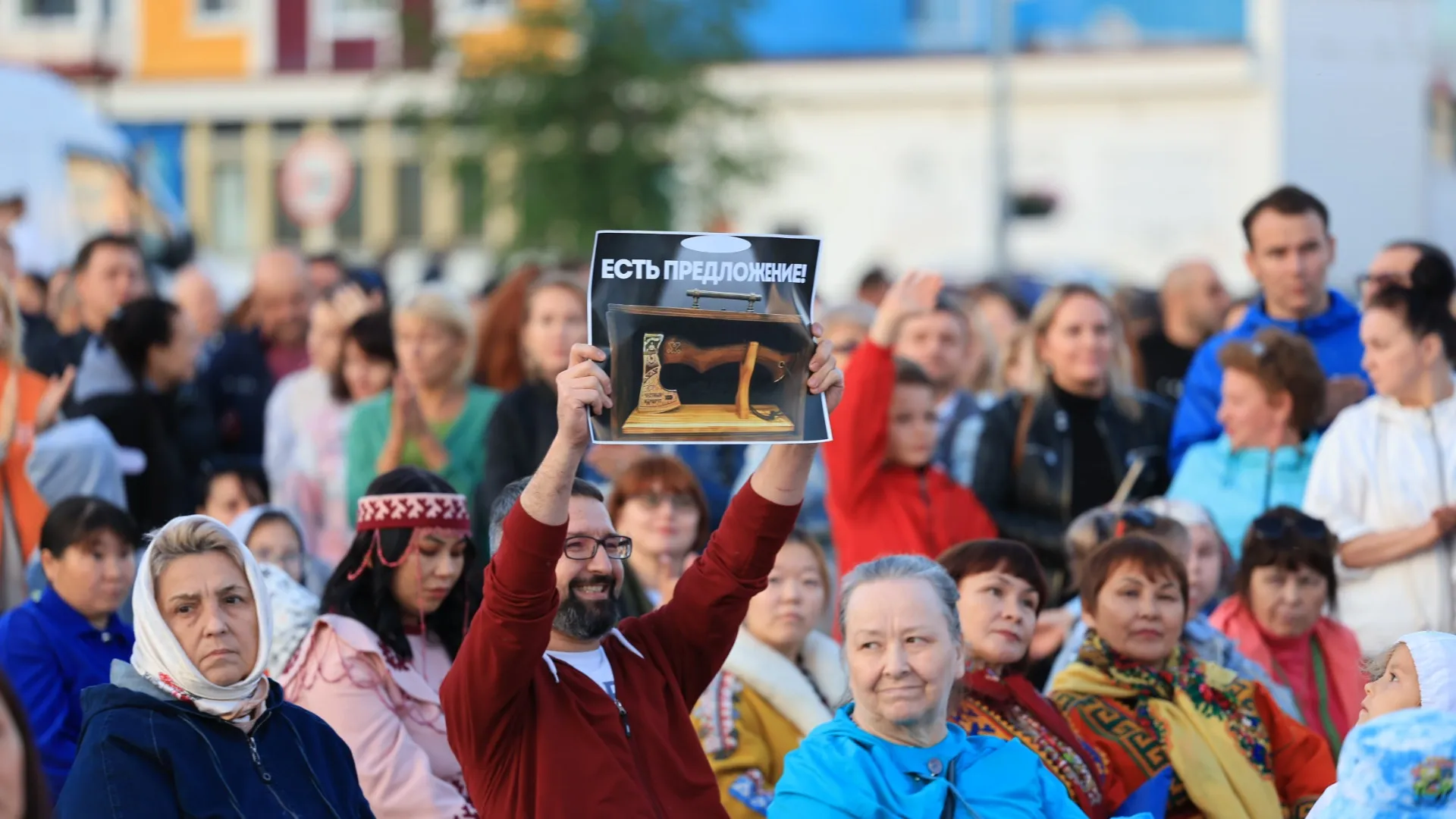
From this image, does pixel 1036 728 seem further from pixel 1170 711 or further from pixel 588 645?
pixel 588 645

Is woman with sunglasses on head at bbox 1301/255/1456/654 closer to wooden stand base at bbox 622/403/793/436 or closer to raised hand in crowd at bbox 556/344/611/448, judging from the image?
wooden stand base at bbox 622/403/793/436

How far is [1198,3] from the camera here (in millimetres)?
37281

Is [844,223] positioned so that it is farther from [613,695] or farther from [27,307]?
[613,695]

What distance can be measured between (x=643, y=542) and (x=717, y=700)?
949mm

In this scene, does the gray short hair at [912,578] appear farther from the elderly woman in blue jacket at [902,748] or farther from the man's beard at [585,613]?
the man's beard at [585,613]

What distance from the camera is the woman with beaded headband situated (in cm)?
588

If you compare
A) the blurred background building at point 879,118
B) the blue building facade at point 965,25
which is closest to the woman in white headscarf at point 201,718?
the blurred background building at point 879,118

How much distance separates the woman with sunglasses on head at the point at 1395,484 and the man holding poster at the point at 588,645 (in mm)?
3066

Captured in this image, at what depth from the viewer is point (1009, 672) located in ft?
20.2

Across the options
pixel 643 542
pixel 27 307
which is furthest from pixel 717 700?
pixel 27 307

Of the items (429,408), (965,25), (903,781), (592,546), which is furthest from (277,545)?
(965,25)

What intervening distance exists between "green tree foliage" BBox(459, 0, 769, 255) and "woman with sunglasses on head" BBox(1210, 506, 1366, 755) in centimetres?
1702

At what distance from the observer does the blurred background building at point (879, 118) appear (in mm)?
36312

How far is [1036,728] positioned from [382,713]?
6.03 feet
